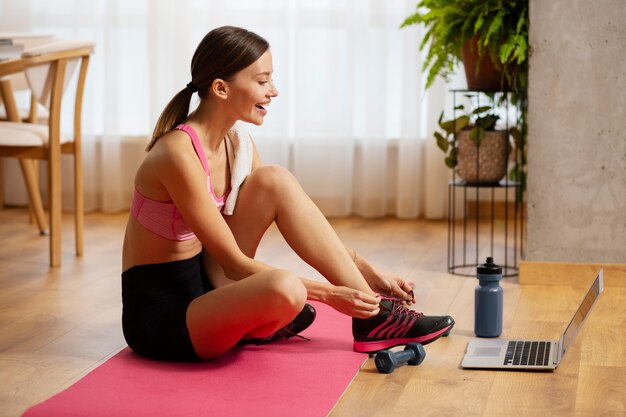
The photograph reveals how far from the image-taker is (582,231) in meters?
3.24

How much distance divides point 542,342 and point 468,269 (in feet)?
3.38

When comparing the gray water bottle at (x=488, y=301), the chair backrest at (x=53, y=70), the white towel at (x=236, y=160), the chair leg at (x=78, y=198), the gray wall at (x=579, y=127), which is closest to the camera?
the white towel at (x=236, y=160)

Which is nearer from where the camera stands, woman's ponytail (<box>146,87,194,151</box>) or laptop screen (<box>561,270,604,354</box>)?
laptop screen (<box>561,270,604,354</box>)

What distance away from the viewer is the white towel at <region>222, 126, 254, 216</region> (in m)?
2.40

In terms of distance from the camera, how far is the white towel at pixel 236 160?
7.86ft

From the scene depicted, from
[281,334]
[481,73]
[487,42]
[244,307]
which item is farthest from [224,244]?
[481,73]

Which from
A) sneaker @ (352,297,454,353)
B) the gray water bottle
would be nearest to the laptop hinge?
the gray water bottle

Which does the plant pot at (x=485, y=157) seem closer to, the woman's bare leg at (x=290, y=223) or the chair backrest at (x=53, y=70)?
the woman's bare leg at (x=290, y=223)

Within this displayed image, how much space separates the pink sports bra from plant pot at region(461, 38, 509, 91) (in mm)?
1436

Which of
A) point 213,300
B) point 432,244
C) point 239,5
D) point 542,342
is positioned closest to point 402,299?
point 542,342

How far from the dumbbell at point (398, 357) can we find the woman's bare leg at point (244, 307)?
23 cm

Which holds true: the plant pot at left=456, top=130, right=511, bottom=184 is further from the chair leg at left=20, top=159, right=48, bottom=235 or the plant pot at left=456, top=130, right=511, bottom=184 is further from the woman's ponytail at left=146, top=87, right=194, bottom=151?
the chair leg at left=20, top=159, right=48, bottom=235

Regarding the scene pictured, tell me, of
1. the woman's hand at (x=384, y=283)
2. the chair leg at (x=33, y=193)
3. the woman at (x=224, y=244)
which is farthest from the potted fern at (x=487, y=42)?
the chair leg at (x=33, y=193)

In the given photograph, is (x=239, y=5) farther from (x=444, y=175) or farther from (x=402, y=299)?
(x=402, y=299)
